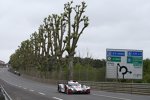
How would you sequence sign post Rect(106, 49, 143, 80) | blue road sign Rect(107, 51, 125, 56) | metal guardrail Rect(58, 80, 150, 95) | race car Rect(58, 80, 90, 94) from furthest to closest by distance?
blue road sign Rect(107, 51, 125, 56) → sign post Rect(106, 49, 143, 80) → metal guardrail Rect(58, 80, 150, 95) → race car Rect(58, 80, 90, 94)

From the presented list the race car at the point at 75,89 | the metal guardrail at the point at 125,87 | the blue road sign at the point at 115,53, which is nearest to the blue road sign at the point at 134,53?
the blue road sign at the point at 115,53

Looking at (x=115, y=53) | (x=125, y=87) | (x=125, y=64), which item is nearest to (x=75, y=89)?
(x=125, y=87)

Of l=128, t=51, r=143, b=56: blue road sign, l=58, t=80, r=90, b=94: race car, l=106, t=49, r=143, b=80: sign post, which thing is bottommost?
l=58, t=80, r=90, b=94: race car

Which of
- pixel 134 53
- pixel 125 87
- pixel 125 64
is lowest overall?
pixel 125 87

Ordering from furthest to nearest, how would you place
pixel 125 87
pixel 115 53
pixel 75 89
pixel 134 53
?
pixel 115 53
pixel 134 53
pixel 125 87
pixel 75 89

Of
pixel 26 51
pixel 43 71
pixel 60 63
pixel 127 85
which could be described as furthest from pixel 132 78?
pixel 26 51

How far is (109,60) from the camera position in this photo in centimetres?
4834

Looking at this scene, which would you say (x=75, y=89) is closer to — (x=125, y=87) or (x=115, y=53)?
(x=125, y=87)

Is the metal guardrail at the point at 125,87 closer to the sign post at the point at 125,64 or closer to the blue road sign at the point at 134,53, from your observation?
the sign post at the point at 125,64

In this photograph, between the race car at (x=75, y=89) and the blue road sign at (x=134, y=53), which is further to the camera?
the blue road sign at (x=134, y=53)

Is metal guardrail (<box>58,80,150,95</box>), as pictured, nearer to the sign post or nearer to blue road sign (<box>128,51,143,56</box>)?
the sign post

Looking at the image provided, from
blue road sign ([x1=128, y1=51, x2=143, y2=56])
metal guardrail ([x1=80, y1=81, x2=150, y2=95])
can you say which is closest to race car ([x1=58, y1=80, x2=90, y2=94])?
metal guardrail ([x1=80, y1=81, x2=150, y2=95])

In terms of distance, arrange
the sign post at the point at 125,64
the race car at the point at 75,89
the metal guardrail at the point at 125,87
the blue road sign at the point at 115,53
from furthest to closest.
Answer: the blue road sign at the point at 115,53 → the sign post at the point at 125,64 → the metal guardrail at the point at 125,87 → the race car at the point at 75,89

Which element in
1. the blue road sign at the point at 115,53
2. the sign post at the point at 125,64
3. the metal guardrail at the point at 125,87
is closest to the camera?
the metal guardrail at the point at 125,87
